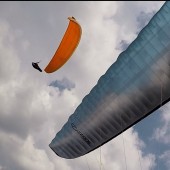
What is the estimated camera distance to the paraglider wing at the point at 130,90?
27.5 meters

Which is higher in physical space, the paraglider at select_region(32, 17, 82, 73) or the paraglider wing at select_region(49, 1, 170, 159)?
the paraglider at select_region(32, 17, 82, 73)

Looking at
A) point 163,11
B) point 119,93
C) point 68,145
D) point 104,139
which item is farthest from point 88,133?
point 163,11

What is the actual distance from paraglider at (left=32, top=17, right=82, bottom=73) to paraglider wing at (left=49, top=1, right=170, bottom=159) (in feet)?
15.3

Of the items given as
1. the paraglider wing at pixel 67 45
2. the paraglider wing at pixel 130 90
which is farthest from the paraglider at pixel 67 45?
the paraglider wing at pixel 130 90

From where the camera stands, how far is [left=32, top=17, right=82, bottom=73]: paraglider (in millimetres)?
27703

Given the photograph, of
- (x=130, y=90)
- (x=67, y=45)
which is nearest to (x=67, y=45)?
(x=67, y=45)

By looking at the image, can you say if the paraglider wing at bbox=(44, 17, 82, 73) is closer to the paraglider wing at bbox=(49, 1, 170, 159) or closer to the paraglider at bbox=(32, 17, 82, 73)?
the paraglider at bbox=(32, 17, 82, 73)

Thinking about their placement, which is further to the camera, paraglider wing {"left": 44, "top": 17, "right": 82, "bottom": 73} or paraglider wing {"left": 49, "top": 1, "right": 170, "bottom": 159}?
paraglider wing {"left": 44, "top": 17, "right": 82, "bottom": 73}

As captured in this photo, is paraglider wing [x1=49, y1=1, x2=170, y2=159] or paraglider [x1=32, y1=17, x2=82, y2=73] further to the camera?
paraglider [x1=32, y1=17, x2=82, y2=73]

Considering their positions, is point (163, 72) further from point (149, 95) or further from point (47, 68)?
point (47, 68)

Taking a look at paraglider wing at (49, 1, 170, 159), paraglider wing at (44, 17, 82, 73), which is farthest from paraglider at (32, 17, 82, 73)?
paraglider wing at (49, 1, 170, 159)

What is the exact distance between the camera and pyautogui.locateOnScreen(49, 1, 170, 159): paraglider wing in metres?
27.5

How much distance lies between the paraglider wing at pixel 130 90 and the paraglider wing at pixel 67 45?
4665 millimetres

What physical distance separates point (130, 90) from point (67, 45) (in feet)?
23.0
